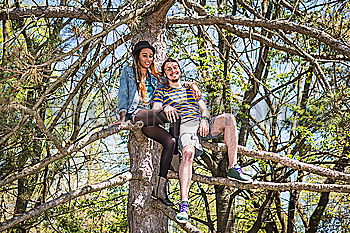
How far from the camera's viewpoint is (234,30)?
4191mm

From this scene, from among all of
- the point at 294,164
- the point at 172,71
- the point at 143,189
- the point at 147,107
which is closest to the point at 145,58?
the point at 172,71

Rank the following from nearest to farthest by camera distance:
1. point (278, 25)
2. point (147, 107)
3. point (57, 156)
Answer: point (57, 156)
point (147, 107)
point (278, 25)

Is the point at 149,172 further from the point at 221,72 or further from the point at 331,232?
the point at 331,232

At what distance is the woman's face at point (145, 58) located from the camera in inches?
135

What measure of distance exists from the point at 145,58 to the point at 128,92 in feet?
1.02

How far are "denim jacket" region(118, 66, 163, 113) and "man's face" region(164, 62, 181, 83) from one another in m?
0.11

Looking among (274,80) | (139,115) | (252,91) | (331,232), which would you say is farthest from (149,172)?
(331,232)

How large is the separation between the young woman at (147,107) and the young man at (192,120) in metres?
0.07

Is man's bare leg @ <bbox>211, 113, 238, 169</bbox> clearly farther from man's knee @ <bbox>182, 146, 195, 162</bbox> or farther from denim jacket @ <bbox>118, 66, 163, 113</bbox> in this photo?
denim jacket @ <bbox>118, 66, 163, 113</bbox>

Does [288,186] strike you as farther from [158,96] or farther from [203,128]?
[158,96]

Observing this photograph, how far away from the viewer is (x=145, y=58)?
344 centimetres

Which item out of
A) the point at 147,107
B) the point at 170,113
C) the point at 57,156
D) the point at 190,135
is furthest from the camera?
the point at 147,107

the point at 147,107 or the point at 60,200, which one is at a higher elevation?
the point at 147,107

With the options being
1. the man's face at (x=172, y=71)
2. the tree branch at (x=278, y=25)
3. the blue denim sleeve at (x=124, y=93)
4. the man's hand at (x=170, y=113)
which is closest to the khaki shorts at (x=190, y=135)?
the man's hand at (x=170, y=113)
